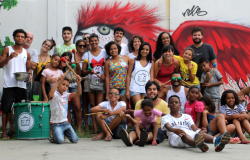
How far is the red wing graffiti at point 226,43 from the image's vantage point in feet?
24.8

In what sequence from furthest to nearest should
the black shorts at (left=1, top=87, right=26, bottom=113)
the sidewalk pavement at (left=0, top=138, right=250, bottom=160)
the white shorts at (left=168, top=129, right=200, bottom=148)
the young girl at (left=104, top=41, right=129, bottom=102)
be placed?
1. the young girl at (left=104, top=41, right=129, bottom=102)
2. the black shorts at (left=1, top=87, right=26, bottom=113)
3. the white shorts at (left=168, top=129, right=200, bottom=148)
4. the sidewalk pavement at (left=0, top=138, right=250, bottom=160)

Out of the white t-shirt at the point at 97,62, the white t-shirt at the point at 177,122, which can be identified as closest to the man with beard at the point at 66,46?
the white t-shirt at the point at 97,62

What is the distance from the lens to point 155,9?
7.64 meters

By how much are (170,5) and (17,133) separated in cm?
481

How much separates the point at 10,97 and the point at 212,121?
3.33 metres

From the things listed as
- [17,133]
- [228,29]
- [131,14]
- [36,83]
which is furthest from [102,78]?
[228,29]

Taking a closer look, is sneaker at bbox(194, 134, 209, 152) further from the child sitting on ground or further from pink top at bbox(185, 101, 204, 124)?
pink top at bbox(185, 101, 204, 124)

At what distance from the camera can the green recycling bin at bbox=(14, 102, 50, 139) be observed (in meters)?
4.82

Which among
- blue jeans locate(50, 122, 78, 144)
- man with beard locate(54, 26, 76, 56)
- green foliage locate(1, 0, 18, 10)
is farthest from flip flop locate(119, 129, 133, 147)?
green foliage locate(1, 0, 18, 10)

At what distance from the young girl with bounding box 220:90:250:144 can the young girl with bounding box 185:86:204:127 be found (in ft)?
1.32

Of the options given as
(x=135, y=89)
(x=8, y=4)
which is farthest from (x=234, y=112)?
(x=8, y=4)

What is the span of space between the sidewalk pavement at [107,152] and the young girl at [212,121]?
355 mm

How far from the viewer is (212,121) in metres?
4.61

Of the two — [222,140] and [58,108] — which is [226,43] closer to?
[222,140]
